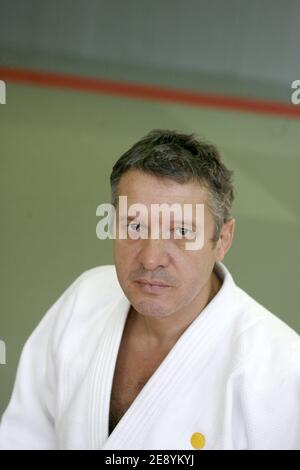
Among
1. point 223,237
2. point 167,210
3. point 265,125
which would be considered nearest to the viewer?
point 167,210

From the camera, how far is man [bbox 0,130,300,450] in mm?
826

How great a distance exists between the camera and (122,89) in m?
2.84

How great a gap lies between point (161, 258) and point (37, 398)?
39 centimetres

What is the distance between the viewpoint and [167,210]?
86 centimetres

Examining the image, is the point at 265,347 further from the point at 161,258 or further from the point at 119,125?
the point at 119,125

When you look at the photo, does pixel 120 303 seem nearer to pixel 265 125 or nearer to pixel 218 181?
pixel 218 181

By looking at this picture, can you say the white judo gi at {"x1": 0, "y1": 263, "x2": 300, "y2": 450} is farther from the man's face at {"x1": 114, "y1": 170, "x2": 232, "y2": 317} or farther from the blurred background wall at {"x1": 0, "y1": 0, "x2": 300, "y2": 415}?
the blurred background wall at {"x1": 0, "y1": 0, "x2": 300, "y2": 415}


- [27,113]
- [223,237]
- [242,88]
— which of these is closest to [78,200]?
[27,113]

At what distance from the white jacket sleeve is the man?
0.6 inches

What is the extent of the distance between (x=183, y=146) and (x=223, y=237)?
168 mm

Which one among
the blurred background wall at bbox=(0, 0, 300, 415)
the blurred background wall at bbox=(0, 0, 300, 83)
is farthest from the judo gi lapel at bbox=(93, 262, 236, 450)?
the blurred background wall at bbox=(0, 0, 300, 83)

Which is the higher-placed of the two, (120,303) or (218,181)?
(218,181)

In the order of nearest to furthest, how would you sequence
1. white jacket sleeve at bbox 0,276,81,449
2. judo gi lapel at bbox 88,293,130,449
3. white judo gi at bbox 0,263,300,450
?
white judo gi at bbox 0,263,300,450
judo gi lapel at bbox 88,293,130,449
white jacket sleeve at bbox 0,276,81,449
